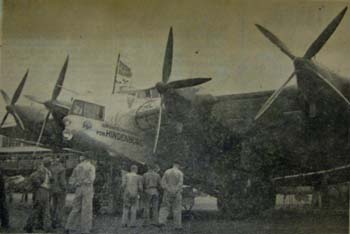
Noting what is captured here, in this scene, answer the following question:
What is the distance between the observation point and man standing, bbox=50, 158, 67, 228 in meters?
6.39

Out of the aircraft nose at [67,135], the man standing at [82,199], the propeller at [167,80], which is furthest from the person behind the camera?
the aircraft nose at [67,135]

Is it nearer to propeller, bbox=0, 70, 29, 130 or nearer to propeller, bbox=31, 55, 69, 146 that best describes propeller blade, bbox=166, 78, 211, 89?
propeller, bbox=31, 55, 69, 146

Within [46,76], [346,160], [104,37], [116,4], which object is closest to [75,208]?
[46,76]

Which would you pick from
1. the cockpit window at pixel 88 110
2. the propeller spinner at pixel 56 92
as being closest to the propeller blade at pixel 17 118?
the propeller spinner at pixel 56 92

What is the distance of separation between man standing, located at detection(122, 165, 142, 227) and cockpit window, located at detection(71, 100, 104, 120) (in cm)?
73

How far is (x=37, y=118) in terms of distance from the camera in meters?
6.59

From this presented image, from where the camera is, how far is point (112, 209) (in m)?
6.35

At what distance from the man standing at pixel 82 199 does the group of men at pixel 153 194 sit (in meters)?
0.38

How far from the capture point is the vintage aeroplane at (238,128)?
255 inches

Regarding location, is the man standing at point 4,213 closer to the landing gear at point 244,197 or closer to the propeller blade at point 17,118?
the propeller blade at point 17,118

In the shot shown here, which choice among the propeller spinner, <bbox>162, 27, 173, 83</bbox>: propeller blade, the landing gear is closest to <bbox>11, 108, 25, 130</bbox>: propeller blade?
the propeller spinner

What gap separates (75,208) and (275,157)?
2.36 meters

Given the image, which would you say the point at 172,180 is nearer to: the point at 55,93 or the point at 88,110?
the point at 88,110

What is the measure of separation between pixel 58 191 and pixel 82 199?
299mm
